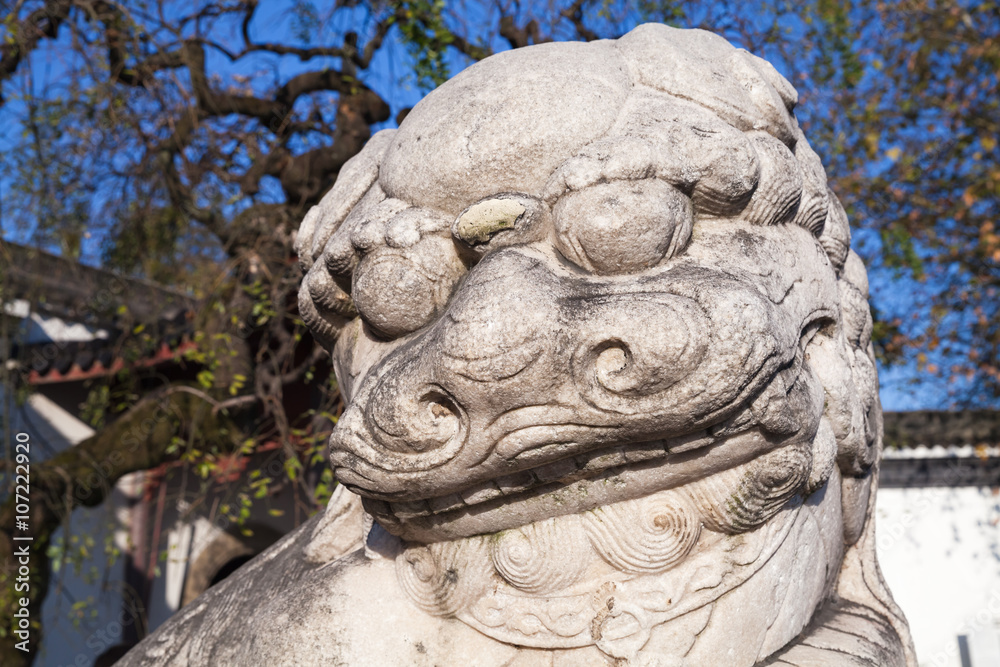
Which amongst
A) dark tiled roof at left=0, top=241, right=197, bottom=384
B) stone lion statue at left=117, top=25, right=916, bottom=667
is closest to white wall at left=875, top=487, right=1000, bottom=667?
dark tiled roof at left=0, top=241, right=197, bottom=384

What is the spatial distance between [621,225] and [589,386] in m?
0.27

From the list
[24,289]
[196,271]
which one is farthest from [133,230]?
[24,289]

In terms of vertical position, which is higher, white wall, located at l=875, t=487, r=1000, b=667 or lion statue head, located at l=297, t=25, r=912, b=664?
lion statue head, located at l=297, t=25, r=912, b=664

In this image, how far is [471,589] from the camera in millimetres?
1349

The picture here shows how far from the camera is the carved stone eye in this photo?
1.27 metres

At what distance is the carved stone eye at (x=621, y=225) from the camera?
1.27m

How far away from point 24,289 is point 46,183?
96cm

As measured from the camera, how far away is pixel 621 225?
127cm
